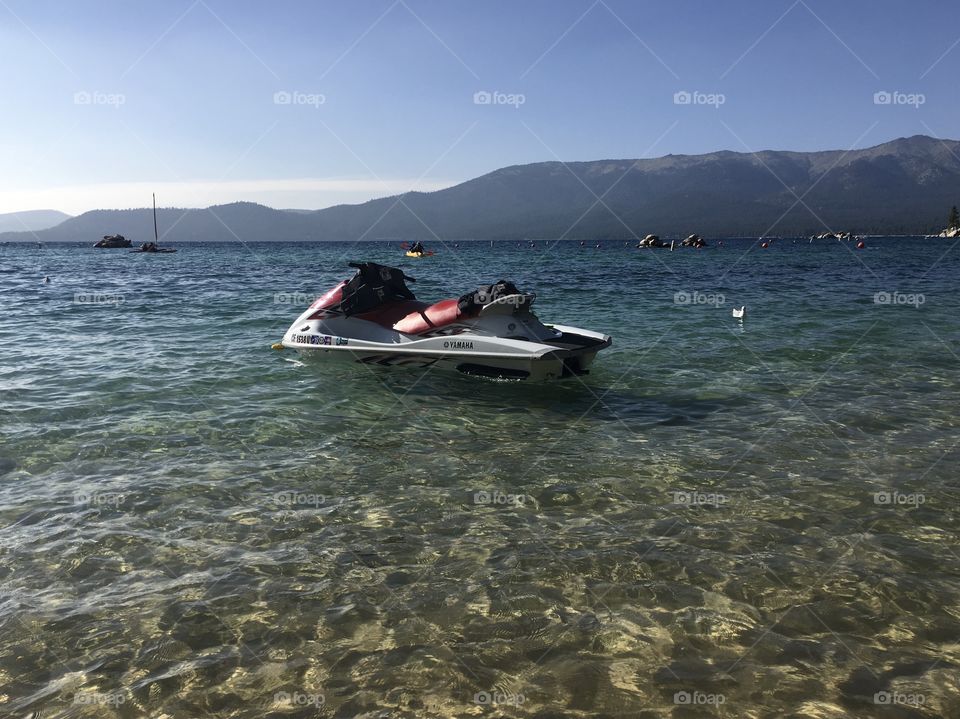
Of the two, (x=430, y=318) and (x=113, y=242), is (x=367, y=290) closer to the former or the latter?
(x=430, y=318)

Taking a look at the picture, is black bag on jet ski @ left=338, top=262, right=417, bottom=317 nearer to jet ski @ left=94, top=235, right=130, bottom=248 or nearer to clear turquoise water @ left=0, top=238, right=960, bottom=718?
clear turquoise water @ left=0, top=238, right=960, bottom=718

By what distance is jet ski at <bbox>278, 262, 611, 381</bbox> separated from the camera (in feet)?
38.7

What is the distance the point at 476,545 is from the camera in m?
5.80

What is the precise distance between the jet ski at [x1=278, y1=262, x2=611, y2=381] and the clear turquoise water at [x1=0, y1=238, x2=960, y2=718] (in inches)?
20.3

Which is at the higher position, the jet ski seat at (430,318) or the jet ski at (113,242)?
the jet ski at (113,242)

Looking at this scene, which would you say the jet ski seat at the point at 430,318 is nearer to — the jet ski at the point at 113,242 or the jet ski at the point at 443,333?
the jet ski at the point at 443,333

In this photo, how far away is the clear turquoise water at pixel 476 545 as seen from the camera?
4004 mm

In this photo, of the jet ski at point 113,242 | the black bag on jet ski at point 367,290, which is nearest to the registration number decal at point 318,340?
the black bag on jet ski at point 367,290

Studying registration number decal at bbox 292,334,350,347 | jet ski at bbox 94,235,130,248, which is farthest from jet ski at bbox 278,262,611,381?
jet ski at bbox 94,235,130,248

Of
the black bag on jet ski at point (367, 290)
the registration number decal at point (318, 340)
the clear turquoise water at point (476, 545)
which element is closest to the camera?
the clear turquoise water at point (476, 545)

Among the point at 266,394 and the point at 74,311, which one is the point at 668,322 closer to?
the point at 266,394

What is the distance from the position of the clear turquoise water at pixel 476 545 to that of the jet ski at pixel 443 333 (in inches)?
20.3

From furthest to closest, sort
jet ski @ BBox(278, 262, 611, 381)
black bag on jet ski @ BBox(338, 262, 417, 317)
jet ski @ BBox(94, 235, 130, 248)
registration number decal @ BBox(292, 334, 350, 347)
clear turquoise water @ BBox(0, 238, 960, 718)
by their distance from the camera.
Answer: jet ski @ BBox(94, 235, 130, 248) → black bag on jet ski @ BBox(338, 262, 417, 317) → registration number decal @ BBox(292, 334, 350, 347) → jet ski @ BBox(278, 262, 611, 381) → clear turquoise water @ BBox(0, 238, 960, 718)

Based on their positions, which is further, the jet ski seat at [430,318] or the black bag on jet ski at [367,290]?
the black bag on jet ski at [367,290]
